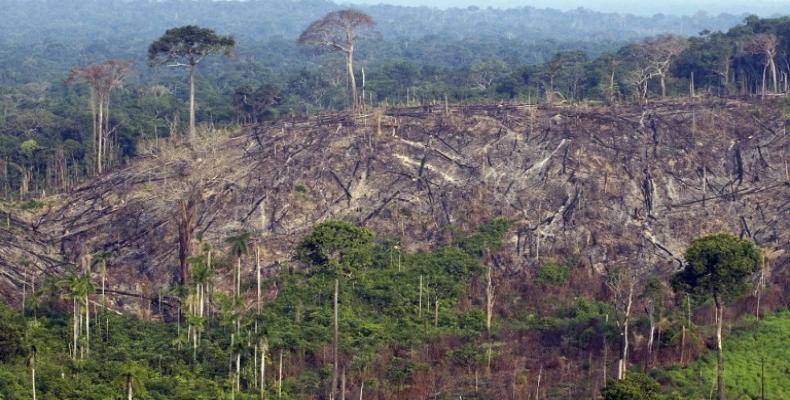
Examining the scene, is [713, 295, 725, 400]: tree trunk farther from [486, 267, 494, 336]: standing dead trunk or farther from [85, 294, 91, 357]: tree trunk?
[85, 294, 91, 357]: tree trunk

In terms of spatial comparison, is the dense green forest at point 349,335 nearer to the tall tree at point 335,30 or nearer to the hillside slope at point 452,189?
the hillside slope at point 452,189

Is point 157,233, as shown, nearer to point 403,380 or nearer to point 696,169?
point 403,380

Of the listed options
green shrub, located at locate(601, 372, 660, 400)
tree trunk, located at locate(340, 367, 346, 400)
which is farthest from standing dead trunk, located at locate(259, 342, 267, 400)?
green shrub, located at locate(601, 372, 660, 400)

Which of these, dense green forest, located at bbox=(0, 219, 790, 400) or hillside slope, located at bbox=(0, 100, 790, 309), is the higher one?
hillside slope, located at bbox=(0, 100, 790, 309)

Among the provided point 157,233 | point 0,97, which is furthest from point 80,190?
point 0,97

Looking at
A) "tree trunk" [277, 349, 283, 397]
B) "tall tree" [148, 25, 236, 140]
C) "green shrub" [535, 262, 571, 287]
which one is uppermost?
"tall tree" [148, 25, 236, 140]

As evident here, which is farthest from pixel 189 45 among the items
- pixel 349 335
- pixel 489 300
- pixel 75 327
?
pixel 489 300
